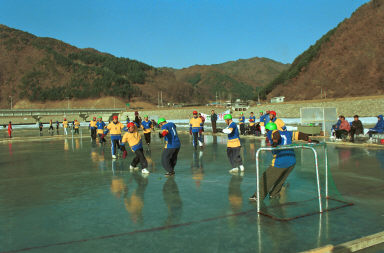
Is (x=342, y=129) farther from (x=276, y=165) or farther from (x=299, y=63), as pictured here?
(x=299, y=63)

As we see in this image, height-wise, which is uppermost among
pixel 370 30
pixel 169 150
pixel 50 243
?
pixel 370 30

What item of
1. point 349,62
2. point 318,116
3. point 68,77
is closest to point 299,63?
point 349,62

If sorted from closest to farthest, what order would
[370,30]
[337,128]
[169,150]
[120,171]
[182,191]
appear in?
[182,191]
[169,150]
[120,171]
[337,128]
[370,30]

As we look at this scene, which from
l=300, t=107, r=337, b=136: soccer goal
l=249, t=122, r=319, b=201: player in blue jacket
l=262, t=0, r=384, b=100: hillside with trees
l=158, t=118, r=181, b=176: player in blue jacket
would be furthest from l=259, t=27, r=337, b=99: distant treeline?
l=249, t=122, r=319, b=201: player in blue jacket

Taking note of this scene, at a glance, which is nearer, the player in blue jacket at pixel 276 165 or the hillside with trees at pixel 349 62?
the player in blue jacket at pixel 276 165

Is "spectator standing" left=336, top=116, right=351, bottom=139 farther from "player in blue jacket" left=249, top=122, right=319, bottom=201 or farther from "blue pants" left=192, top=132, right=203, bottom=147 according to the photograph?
"player in blue jacket" left=249, top=122, right=319, bottom=201

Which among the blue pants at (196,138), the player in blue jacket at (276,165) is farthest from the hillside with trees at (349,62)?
the player in blue jacket at (276,165)

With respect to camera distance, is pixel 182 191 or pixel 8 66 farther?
pixel 8 66

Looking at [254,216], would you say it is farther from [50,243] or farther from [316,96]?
[316,96]

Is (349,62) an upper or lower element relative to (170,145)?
upper

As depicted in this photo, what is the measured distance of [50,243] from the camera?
5016 millimetres

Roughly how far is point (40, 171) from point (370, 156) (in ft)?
37.8

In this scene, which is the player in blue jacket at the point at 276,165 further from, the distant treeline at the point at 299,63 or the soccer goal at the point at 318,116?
the distant treeline at the point at 299,63

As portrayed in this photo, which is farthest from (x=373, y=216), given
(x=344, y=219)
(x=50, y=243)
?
(x=50, y=243)
